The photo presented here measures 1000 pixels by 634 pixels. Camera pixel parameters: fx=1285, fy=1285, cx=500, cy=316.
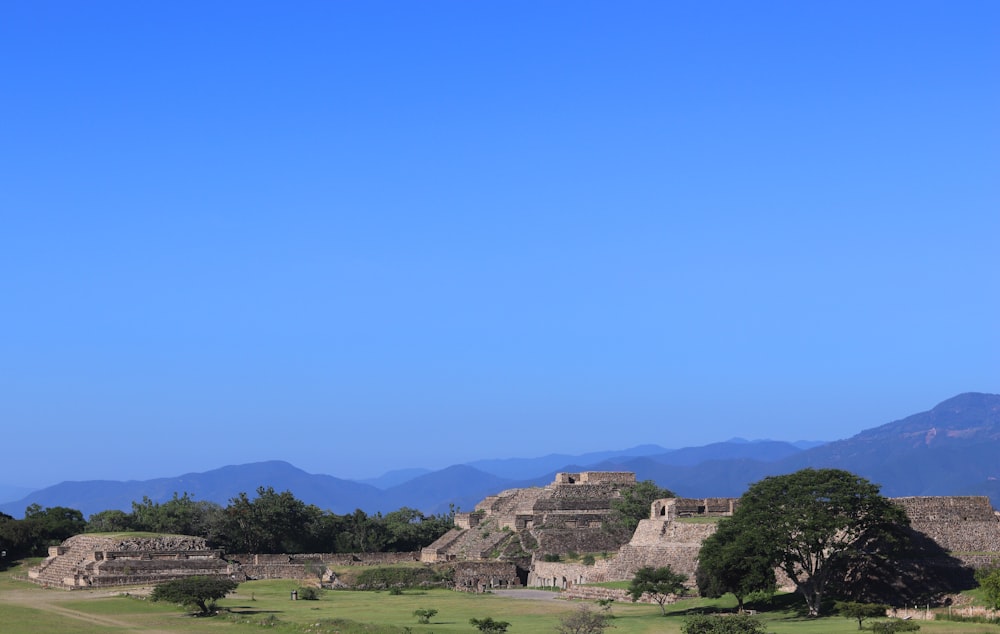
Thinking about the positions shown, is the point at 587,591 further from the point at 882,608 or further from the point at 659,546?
the point at 882,608

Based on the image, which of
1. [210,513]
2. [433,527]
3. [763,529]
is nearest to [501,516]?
[433,527]

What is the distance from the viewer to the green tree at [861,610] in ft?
187

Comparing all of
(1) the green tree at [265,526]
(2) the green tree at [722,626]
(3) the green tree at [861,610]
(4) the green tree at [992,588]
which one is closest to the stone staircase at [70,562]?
(1) the green tree at [265,526]

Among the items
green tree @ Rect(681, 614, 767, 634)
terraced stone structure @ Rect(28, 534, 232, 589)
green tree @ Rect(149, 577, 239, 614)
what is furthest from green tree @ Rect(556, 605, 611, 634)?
terraced stone structure @ Rect(28, 534, 232, 589)

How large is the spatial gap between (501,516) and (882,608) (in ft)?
163

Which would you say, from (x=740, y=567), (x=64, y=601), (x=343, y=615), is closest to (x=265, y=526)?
(x=64, y=601)

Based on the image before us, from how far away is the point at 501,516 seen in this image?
107 m

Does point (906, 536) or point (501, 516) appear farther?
point (501, 516)

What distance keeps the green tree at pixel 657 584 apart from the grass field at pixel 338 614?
898 mm

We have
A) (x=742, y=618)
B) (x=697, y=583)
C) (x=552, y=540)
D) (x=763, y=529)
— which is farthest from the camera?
(x=552, y=540)

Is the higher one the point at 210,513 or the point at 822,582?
the point at 210,513

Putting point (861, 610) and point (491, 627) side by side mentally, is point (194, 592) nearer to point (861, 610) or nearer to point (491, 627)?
point (491, 627)

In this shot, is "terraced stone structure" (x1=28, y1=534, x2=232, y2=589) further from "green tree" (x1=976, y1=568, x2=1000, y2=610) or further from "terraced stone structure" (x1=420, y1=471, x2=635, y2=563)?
"green tree" (x1=976, y1=568, x2=1000, y2=610)

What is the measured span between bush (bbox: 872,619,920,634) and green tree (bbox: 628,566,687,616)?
18303mm
